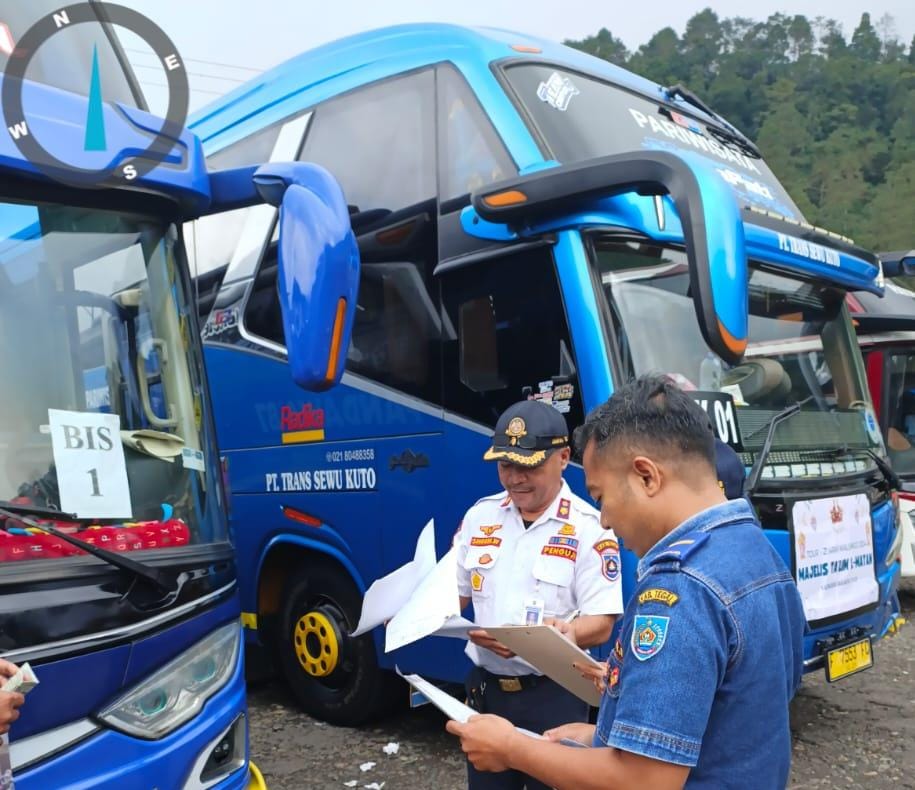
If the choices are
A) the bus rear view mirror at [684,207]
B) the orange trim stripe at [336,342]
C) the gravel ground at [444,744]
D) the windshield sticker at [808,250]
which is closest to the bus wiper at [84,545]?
the orange trim stripe at [336,342]

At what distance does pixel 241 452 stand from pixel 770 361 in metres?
2.91

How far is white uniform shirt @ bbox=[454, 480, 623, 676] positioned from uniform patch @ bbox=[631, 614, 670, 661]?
1224mm

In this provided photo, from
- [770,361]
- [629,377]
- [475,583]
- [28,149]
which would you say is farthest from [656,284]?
[28,149]

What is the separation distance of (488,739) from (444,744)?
10.9 feet

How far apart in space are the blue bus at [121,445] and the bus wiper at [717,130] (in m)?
3.29

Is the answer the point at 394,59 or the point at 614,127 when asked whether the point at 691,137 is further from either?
the point at 394,59

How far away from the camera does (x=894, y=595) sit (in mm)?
5141

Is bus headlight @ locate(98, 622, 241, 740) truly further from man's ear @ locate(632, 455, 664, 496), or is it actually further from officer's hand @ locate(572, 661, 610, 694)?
man's ear @ locate(632, 455, 664, 496)

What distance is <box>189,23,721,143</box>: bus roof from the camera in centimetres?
457

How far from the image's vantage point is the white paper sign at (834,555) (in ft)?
13.9

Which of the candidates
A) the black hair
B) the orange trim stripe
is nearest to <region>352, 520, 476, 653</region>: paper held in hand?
the orange trim stripe

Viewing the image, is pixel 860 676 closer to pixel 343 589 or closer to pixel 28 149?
pixel 343 589

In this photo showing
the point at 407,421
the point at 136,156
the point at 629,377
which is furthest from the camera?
the point at 407,421

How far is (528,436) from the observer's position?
2785mm
